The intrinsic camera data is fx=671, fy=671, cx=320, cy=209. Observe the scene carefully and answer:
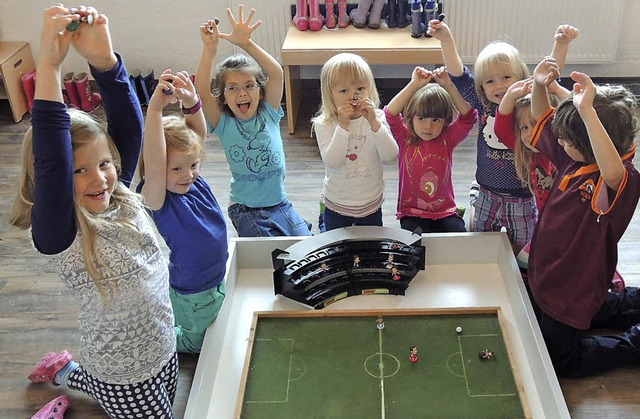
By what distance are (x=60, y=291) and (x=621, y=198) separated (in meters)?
2.04

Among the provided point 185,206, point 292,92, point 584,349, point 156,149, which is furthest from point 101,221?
point 292,92

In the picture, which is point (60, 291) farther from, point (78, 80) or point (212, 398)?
point (78, 80)

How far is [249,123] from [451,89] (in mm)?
704

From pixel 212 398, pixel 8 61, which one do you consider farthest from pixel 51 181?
pixel 8 61

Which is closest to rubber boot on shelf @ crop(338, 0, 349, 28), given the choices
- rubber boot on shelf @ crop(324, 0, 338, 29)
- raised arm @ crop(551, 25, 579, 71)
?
rubber boot on shelf @ crop(324, 0, 338, 29)

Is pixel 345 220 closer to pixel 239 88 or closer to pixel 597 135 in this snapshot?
pixel 239 88

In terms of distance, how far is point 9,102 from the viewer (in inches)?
163

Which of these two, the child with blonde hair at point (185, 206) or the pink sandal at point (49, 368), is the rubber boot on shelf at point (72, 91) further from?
the child with blonde hair at point (185, 206)

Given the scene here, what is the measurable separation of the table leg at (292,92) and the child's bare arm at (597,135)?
2.20 meters

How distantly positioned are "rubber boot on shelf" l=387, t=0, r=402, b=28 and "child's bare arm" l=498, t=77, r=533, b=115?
1904mm

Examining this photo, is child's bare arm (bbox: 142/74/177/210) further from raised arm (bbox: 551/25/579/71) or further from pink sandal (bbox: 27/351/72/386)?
raised arm (bbox: 551/25/579/71)

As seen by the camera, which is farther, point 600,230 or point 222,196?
point 222,196

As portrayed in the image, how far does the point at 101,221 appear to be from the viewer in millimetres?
1542

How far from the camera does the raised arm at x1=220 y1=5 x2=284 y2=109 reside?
7.30ft
